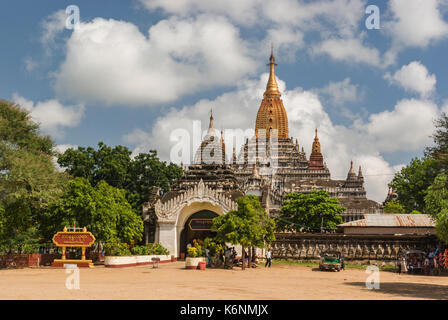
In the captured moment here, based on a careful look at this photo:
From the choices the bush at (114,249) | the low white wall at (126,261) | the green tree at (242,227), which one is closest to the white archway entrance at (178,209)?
the low white wall at (126,261)

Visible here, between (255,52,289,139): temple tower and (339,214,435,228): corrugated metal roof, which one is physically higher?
(255,52,289,139): temple tower

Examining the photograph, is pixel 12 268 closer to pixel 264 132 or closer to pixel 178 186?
pixel 178 186

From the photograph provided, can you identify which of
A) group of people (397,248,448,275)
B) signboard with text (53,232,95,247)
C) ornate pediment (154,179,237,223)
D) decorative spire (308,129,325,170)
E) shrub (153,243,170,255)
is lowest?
group of people (397,248,448,275)

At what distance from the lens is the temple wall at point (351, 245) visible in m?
43.0

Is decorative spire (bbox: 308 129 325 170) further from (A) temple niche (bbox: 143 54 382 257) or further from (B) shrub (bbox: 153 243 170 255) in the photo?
(B) shrub (bbox: 153 243 170 255)

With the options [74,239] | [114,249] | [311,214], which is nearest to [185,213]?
[114,249]

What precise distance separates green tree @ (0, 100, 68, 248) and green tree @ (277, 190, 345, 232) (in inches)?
1157

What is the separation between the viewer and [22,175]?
32156 millimetres

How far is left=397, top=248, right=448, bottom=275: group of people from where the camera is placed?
36.0 m

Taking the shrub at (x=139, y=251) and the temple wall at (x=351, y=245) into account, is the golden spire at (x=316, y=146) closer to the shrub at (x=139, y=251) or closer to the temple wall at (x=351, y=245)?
the temple wall at (x=351, y=245)

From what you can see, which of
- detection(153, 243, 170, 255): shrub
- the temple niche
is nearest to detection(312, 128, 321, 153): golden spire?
the temple niche

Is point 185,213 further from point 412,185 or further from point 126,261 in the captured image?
point 412,185

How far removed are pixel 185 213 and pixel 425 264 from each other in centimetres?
2266
